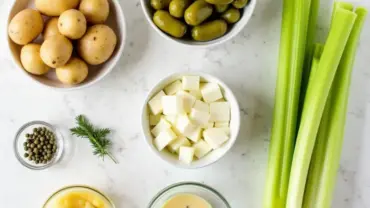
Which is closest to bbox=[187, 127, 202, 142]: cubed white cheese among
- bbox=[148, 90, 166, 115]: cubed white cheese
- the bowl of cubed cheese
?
the bowl of cubed cheese

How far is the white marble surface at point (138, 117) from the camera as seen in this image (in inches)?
58.8

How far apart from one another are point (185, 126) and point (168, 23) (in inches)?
10.3

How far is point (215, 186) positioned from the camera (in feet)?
4.98

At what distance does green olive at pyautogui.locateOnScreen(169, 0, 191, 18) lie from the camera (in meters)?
1.35

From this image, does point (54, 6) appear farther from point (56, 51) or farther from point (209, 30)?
point (209, 30)

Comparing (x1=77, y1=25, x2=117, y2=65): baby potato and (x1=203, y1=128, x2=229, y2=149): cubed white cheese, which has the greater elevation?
(x1=77, y1=25, x2=117, y2=65): baby potato

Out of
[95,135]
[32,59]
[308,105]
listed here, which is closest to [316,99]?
[308,105]

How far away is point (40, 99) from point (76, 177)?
234mm

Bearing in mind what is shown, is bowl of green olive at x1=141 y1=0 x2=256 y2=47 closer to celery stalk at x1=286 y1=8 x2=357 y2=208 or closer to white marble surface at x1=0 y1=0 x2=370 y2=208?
white marble surface at x1=0 y1=0 x2=370 y2=208

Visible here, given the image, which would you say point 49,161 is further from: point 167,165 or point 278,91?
point 278,91

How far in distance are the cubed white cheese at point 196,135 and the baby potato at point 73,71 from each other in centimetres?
31

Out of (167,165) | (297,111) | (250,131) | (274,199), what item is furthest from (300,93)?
(167,165)

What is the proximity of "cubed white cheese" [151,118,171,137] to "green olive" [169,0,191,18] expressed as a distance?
0.90 feet

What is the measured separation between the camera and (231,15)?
1.37 metres
